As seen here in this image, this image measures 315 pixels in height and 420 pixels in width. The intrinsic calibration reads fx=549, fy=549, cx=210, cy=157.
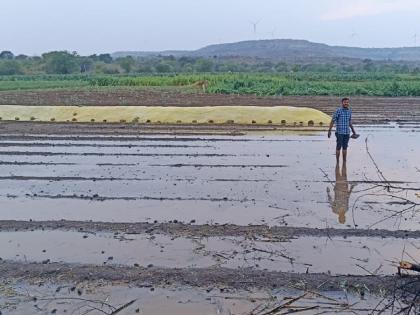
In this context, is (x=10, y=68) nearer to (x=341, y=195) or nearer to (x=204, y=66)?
(x=204, y=66)

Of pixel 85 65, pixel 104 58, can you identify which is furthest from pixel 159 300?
pixel 104 58

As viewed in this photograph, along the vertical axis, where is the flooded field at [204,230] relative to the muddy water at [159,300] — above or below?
above

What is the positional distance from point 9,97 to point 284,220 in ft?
97.8

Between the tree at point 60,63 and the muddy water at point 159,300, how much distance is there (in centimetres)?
7626

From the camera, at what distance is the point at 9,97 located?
34969 mm

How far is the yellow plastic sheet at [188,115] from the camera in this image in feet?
73.4

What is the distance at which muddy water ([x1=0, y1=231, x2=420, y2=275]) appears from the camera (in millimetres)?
7121

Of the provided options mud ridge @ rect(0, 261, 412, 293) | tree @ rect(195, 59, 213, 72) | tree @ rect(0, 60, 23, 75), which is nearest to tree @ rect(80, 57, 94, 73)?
tree @ rect(0, 60, 23, 75)

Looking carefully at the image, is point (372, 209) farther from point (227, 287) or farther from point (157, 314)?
point (157, 314)

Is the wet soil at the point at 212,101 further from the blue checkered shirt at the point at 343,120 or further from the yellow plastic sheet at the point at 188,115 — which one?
the blue checkered shirt at the point at 343,120

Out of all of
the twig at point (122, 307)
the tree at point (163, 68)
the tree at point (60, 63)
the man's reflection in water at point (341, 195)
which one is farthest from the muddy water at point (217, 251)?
the tree at point (163, 68)

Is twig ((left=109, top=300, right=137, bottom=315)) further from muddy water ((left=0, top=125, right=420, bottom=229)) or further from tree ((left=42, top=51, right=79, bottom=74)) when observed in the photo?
tree ((left=42, top=51, right=79, bottom=74))

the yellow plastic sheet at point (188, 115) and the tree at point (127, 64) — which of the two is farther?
the tree at point (127, 64)

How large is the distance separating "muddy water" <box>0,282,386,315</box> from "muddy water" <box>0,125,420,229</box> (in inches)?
50.5
